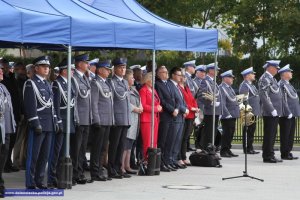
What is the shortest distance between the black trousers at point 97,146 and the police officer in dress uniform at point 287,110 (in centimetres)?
560

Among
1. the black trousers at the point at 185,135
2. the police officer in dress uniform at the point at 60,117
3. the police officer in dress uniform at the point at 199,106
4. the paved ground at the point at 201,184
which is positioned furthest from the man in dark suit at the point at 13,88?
the police officer in dress uniform at the point at 199,106

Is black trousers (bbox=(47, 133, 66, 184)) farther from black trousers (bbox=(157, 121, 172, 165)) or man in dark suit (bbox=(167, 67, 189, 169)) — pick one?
man in dark suit (bbox=(167, 67, 189, 169))

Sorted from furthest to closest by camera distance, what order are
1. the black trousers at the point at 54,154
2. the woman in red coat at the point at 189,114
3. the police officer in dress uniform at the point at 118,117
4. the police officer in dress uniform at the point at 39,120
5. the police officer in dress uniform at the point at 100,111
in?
the woman in red coat at the point at 189,114 → the police officer in dress uniform at the point at 118,117 → the police officer in dress uniform at the point at 100,111 → the black trousers at the point at 54,154 → the police officer in dress uniform at the point at 39,120

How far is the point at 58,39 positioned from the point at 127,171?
402cm

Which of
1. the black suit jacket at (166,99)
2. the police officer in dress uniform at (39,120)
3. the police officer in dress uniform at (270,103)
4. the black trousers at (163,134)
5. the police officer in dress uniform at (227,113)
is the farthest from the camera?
the police officer in dress uniform at (227,113)

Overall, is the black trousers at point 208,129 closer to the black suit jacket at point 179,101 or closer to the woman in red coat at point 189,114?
the woman in red coat at point 189,114

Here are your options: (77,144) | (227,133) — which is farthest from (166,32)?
(227,133)

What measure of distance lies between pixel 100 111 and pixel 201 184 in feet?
6.78

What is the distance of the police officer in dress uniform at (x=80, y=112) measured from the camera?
46.2 ft

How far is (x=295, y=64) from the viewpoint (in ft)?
123

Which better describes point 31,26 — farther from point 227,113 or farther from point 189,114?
point 227,113

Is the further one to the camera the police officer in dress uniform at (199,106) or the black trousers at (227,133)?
the black trousers at (227,133)

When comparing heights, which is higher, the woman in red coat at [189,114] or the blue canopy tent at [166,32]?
the blue canopy tent at [166,32]

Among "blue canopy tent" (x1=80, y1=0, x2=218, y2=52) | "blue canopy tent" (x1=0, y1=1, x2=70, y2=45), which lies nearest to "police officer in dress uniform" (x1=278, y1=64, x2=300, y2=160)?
"blue canopy tent" (x1=80, y1=0, x2=218, y2=52)
